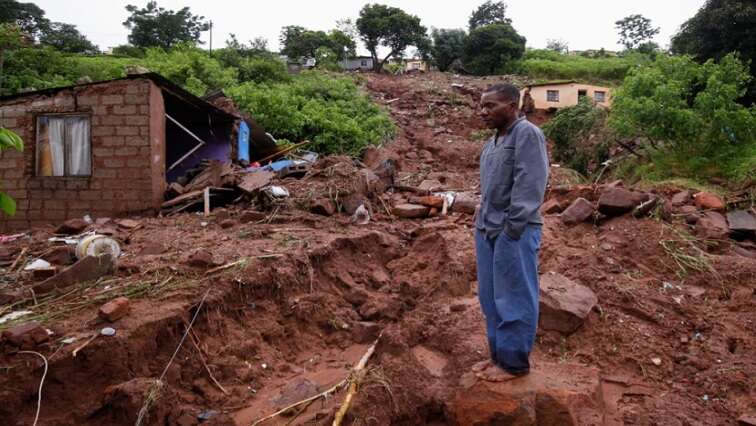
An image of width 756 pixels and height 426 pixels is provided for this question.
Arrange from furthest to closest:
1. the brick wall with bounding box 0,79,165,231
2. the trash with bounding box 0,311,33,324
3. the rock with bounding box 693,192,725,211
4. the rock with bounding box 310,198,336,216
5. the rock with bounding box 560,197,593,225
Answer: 1. the brick wall with bounding box 0,79,165,231
2. the rock with bounding box 310,198,336,216
3. the rock with bounding box 693,192,725,211
4. the rock with bounding box 560,197,593,225
5. the trash with bounding box 0,311,33,324

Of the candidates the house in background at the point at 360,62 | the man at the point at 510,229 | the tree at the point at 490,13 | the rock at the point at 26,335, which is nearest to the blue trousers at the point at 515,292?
the man at the point at 510,229

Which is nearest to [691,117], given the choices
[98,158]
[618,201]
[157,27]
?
[618,201]

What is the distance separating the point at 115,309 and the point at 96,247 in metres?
1.76

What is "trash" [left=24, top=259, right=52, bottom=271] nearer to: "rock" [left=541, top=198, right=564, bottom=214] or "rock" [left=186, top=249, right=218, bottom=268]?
"rock" [left=186, top=249, right=218, bottom=268]

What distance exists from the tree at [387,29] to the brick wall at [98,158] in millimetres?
31802

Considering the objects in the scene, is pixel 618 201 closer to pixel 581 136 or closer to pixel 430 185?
pixel 430 185

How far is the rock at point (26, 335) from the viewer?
3648 millimetres

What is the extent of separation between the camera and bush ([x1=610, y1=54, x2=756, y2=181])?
9.62 metres

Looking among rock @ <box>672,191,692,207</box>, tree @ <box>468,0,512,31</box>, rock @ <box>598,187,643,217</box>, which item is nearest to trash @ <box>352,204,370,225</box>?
rock @ <box>598,187,643,217</box>

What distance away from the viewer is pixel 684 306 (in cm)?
496

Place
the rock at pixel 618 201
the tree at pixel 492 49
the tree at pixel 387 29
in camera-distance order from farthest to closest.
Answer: the tree at pixel 387 29 → the tree at pixel 492 49 → the rock at pixel 618 201

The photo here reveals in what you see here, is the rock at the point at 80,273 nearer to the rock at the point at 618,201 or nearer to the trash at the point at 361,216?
the trash at the point at 361,216

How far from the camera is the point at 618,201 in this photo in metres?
6.71

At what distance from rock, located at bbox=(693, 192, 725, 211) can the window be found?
903 centimetres
